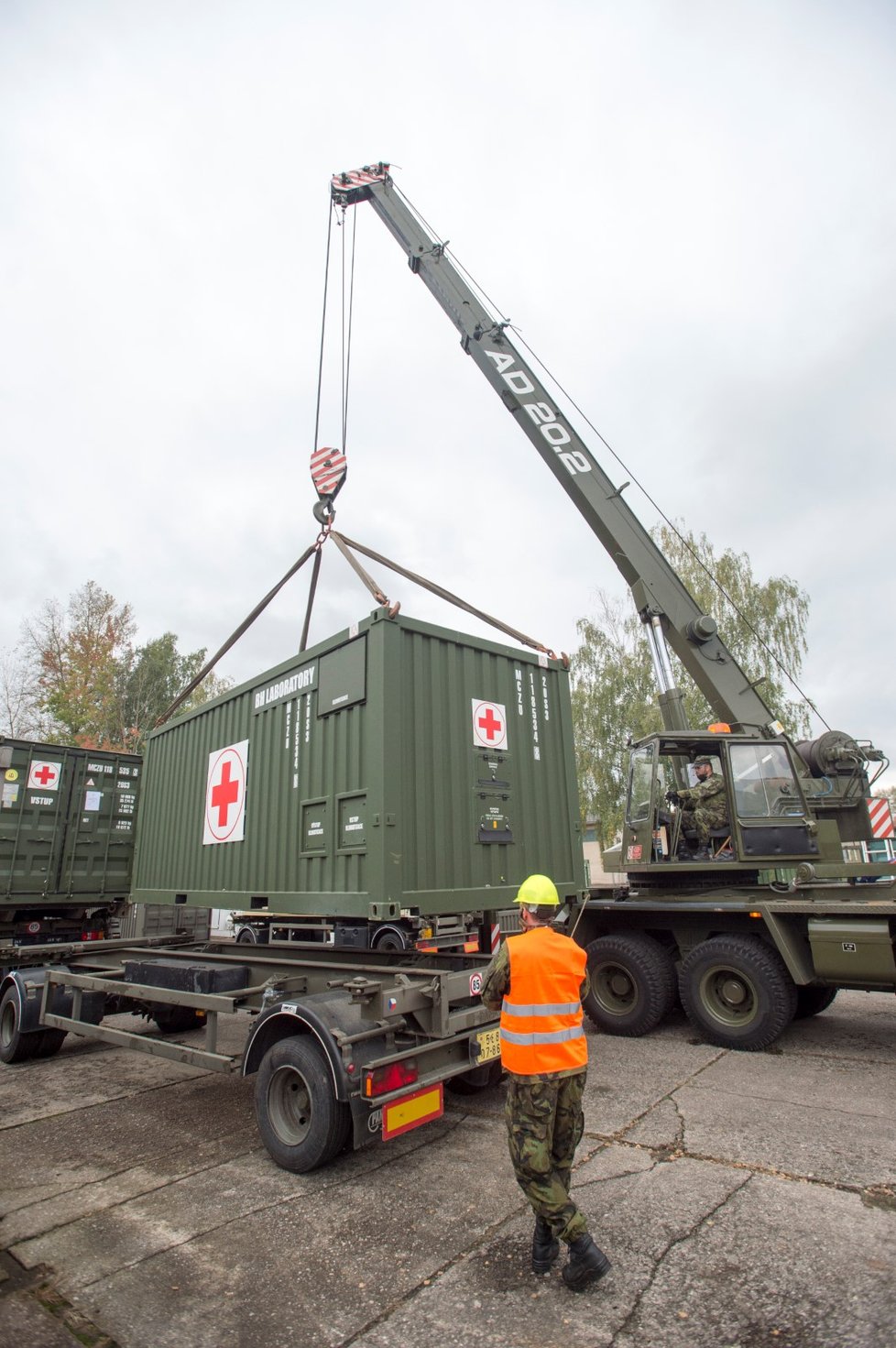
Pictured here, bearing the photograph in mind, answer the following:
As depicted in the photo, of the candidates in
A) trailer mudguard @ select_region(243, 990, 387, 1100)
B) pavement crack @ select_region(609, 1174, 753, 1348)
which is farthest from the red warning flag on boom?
pavement crack @ select_region(609, 1174, 753, 1348)

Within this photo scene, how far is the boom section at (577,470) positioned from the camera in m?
8.77

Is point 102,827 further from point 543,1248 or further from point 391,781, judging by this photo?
point 543,1248

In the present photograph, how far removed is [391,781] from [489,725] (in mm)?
1182

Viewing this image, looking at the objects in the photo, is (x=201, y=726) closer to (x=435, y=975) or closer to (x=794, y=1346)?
(x=435, y=975)

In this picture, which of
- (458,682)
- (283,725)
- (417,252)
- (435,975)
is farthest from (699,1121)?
(417,252)

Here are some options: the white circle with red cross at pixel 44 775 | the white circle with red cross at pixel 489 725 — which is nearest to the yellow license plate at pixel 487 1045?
the white circle with red cross at pixel 489 725

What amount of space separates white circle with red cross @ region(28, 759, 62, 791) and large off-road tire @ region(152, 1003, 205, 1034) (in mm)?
4696

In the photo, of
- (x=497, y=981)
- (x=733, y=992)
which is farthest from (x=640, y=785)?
(x=497, y=981)

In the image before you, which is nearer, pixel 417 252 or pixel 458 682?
pixel 458 682

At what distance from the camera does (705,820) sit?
734cm

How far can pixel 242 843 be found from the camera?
21.6 ft

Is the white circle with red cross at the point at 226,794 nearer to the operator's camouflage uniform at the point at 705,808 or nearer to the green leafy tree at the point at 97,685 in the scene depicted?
the operator's camouflage uniform at the point at 705,808

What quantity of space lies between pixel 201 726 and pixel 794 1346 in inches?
262

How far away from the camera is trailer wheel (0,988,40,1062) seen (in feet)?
20.9
